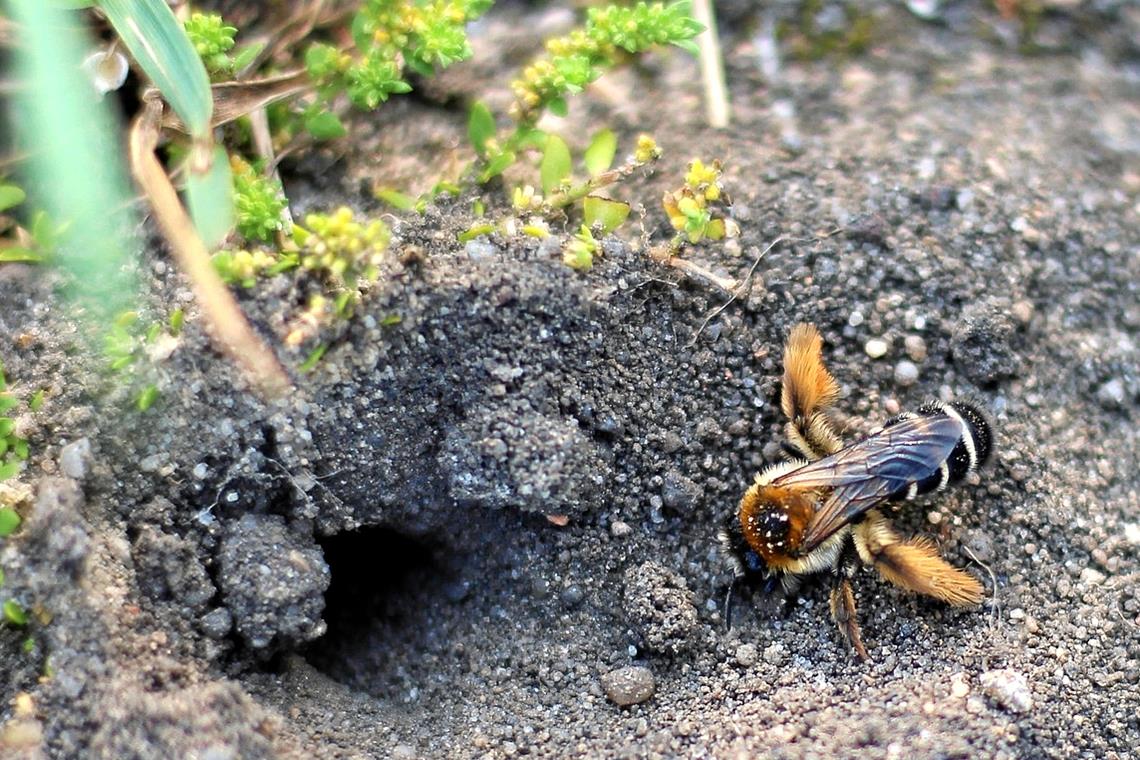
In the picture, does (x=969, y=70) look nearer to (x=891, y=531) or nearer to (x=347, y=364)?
(x=891, y=531)

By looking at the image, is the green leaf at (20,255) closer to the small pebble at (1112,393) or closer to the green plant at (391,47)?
the green plant at (391,47)

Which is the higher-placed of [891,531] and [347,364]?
[347,364]

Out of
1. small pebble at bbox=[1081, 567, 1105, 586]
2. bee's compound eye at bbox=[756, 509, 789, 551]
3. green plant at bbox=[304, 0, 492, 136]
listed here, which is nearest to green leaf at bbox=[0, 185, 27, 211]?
green plant at bbox=[304, 0, 492, 136]

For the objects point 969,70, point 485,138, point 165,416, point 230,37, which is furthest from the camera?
point 969,70

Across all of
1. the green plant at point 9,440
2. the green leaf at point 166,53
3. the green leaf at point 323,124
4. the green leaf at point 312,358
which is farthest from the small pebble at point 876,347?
the green plant at point 9,440

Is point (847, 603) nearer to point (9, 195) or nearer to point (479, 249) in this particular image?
point (479, 249)

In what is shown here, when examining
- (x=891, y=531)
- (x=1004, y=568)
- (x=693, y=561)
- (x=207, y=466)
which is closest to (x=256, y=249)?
(x=207, y=466)
